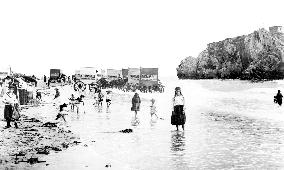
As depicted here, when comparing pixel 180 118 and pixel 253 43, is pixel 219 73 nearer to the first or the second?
pixel 253 43

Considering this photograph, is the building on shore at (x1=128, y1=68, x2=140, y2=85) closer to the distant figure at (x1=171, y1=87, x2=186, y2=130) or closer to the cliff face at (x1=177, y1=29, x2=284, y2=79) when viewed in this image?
the cliff face at (x1=177, y1=29, x2=284, y2=79)

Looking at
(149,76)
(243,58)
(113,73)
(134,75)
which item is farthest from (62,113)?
(243,58)

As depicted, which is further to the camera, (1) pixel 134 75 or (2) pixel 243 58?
(2) pixel 243 58

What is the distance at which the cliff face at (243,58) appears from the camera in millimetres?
113000

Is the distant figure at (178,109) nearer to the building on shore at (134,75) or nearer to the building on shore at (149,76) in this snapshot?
the building on shore at (149,76)

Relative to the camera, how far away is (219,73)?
464 feet

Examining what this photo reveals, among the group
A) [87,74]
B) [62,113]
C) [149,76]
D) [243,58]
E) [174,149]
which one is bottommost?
[174,149]

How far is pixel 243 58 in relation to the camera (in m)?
130

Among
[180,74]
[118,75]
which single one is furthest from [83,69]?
[180,74]

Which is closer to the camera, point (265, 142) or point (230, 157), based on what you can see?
point (230, 157)

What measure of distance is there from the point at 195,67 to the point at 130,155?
15078 cm

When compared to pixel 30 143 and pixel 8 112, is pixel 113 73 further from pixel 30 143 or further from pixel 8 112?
pixel 30 143

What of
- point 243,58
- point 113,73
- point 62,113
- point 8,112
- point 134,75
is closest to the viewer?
point 8,112

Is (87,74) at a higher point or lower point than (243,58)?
lower
